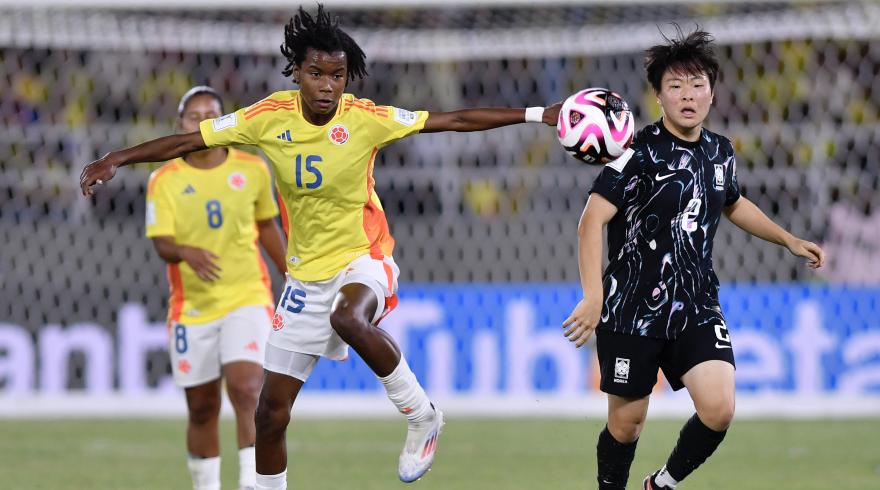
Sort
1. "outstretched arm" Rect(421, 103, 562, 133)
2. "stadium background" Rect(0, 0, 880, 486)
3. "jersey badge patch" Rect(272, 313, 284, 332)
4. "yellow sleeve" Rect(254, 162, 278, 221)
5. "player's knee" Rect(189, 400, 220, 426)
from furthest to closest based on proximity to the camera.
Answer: "stadium background" Rect(0, 0, 880, 486)
"yellow sleeve" Rect(254, 162, 278, 221)
"player's knee" Rect(189, 400, 220, 426)
"jersey badge patch" Rect(272, 313, 284, 332)
"outstretched arm" Rect(421, 103, 562, 133)

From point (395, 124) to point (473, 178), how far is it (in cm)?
683

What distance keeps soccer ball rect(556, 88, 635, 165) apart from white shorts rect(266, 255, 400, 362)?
1.00m

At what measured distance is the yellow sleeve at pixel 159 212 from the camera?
717 centimetres

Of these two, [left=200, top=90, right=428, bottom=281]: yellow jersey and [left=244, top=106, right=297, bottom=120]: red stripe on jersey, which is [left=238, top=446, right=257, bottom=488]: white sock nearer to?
[left=200, top=90, right=428, bottom=281]: yellow jersey

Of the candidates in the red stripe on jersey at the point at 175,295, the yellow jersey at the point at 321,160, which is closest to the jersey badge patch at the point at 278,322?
the yellow jersey at the point at 321,160

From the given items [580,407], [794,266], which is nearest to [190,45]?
[580,407]

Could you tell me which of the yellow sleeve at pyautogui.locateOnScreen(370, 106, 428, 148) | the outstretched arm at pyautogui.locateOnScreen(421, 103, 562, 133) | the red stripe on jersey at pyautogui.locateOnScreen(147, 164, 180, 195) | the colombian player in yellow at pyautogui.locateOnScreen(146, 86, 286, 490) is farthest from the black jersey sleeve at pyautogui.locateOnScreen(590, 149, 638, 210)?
the red stripe on jersey at pyautogui.locateOnScreen(147, 164, 180, 195)

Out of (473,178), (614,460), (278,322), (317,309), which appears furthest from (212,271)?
(473,178)

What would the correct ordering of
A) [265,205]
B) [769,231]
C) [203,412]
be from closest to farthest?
[769,231], [203,412], [265,205]

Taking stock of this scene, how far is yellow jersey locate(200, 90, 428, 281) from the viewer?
5.66 metres

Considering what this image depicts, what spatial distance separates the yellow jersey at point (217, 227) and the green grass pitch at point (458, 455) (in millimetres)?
1079

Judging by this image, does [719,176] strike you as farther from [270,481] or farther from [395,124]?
[270,481]

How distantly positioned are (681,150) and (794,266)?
6.11 metres

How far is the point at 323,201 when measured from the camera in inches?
226
